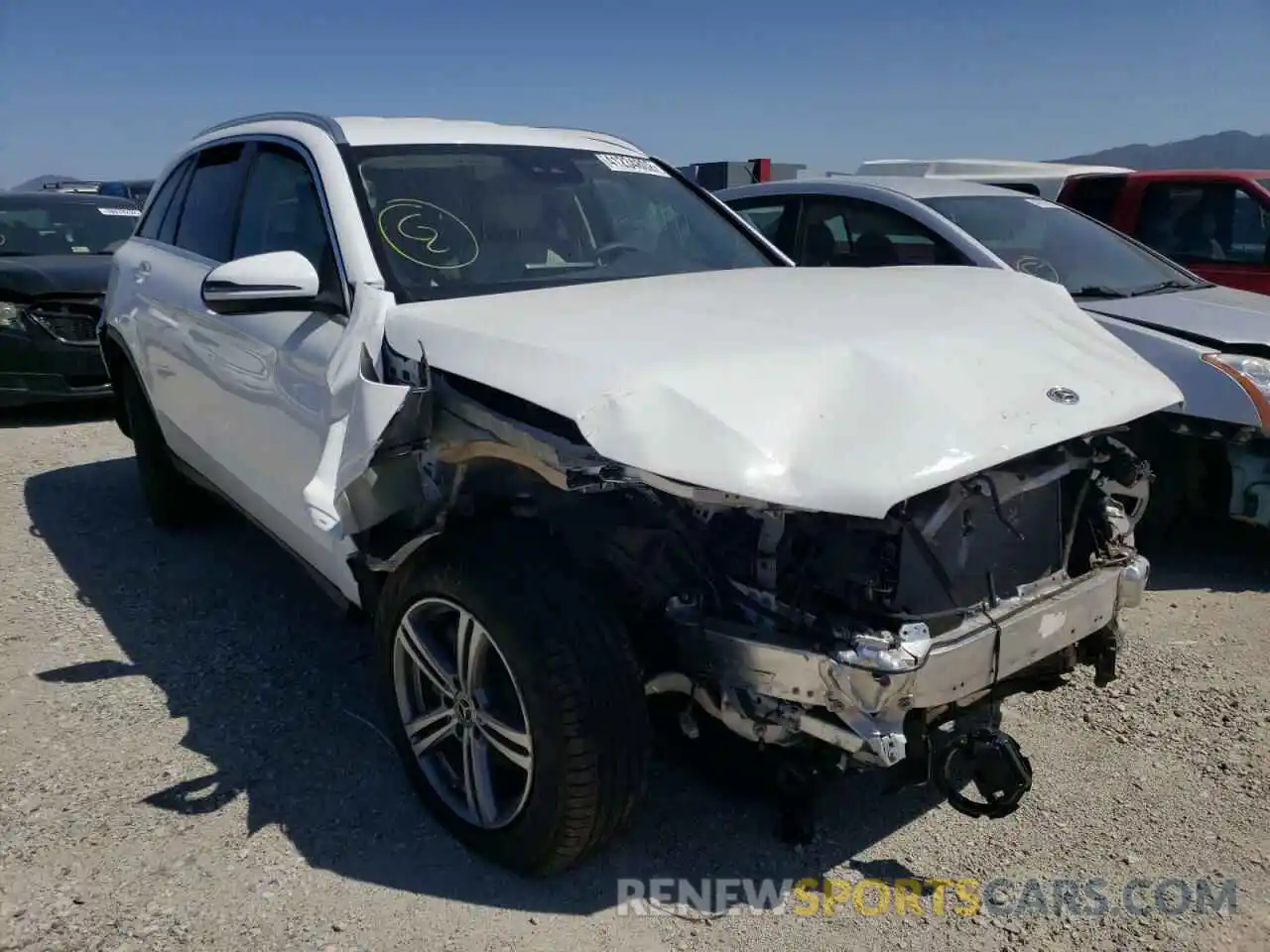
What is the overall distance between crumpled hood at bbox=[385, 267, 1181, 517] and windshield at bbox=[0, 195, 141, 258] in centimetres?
740

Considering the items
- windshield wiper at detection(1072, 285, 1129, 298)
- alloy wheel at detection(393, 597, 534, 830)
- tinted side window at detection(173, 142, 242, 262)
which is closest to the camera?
alloy wheel at detection(393, 597, 534, 830)

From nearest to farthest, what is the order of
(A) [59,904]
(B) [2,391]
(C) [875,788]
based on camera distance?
(A) [59,904] → (C) [875,788] → (B) [2,391]

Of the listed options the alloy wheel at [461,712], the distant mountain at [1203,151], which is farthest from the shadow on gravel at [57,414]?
the distant mountain at [1203,151]

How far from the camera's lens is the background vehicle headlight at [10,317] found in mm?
7621

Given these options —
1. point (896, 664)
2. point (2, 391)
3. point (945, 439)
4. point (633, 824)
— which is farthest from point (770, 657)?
point (2, 391)

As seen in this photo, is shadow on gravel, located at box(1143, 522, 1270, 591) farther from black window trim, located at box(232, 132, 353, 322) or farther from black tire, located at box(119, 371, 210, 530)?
black tire, located at box(119, 371, 210, 530)

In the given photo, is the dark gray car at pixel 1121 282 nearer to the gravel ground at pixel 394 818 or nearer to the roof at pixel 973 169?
the gravel ground at pixel 394 818

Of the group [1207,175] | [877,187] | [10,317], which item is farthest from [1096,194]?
[10,317]

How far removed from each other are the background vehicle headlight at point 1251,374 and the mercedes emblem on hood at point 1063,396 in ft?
7.53

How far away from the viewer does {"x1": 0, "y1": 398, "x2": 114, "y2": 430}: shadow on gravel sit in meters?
8.11

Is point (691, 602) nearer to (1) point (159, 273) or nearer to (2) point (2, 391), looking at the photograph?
(1) point (159, 273)

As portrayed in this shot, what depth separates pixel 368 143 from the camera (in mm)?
3396

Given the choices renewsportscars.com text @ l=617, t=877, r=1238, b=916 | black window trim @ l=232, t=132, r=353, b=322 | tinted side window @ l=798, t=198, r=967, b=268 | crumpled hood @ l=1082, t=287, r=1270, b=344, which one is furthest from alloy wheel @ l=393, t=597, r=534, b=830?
crumpled hood @ l=1082, t=287, r=1270, b=344

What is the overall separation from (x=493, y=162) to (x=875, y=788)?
2422mm
